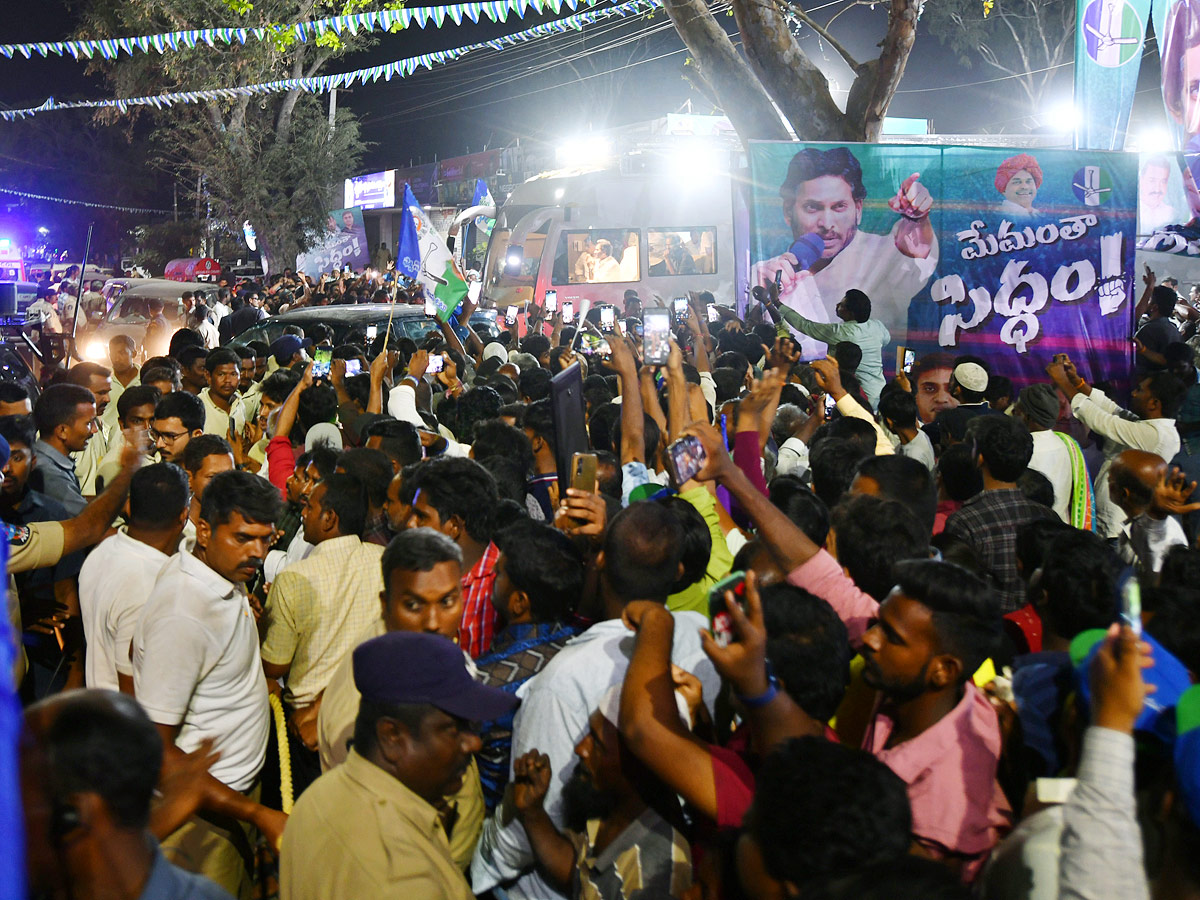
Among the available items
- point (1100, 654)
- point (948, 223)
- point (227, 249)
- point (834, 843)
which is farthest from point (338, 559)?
point (227, 249)

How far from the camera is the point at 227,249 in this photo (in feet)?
116

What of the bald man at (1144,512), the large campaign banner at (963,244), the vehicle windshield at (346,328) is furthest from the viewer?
the vehicle windshield at (346,328)

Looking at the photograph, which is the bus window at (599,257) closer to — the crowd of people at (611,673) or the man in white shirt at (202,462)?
the crowd of people at (611,673)

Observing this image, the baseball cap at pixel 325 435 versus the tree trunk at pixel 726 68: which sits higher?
the tree trunk at pixel 726 68

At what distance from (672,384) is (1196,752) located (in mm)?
3095

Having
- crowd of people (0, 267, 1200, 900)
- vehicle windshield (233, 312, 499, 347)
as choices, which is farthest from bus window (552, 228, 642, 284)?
crowd of people (0, 267, 1200, 900)

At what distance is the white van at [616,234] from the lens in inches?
736

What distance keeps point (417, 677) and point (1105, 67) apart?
35.1 ft

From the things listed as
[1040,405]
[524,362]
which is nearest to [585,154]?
[524,362]

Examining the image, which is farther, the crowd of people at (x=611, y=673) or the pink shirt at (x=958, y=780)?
the pink shirt at (x=958, y=780)

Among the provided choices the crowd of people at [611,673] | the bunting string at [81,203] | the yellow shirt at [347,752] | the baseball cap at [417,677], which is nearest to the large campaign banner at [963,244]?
the crowd of people at [611,673]

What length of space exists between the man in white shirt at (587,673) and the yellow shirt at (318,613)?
104cm

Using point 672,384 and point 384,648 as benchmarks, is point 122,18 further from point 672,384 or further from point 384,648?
point 384,648

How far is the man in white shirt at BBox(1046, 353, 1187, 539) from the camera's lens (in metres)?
5.65
